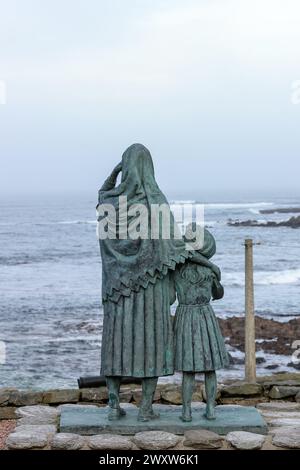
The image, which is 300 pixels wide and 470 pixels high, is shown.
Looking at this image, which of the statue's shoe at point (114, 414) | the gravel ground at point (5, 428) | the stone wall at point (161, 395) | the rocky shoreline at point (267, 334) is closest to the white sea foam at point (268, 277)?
the rocky shoreline at point (267, 334)

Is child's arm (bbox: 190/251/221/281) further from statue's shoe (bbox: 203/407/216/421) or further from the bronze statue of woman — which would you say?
statue's shoe (bbox: 203/407/216/421)

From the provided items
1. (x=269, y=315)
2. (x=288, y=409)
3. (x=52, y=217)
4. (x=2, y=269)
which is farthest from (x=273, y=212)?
(x=288, y=409)

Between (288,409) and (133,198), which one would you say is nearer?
(133,198)

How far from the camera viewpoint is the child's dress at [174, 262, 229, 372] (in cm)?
707

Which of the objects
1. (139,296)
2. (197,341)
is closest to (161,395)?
(197,341)

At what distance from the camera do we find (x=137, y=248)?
717 centimetres

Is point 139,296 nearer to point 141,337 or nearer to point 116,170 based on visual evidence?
point 141,337

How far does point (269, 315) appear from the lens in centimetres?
2005

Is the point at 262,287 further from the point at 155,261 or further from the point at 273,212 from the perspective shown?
the point at 273,212

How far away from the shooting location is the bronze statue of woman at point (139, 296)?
707 cm

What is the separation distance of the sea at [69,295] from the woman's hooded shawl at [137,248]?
4.85 meters

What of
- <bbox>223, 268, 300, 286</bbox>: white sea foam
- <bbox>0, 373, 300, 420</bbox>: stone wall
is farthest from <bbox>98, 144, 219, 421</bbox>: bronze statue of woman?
<bbox>223, 268, 300, 286</bbox>: white sea foam

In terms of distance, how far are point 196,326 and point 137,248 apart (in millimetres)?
819
